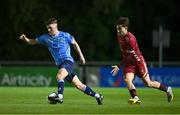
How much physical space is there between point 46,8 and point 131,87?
29.4 m

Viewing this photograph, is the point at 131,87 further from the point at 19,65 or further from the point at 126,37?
the point at 19,65

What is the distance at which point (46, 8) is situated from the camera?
1934 inches

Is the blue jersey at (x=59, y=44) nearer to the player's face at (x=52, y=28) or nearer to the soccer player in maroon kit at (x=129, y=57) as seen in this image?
the player's face at (x=52, y=28)

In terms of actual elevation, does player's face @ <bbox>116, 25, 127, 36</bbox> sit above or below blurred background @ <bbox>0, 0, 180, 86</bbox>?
above

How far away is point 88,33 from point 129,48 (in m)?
34.8

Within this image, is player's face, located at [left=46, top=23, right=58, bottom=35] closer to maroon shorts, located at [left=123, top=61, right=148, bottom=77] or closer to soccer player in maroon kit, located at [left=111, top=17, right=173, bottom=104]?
soccer player in maroon kit, located at [left=111, top=17, right=173, bottom=104]

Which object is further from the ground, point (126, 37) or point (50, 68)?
point (126, 37)

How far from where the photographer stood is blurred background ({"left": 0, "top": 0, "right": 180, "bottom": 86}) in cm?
4188

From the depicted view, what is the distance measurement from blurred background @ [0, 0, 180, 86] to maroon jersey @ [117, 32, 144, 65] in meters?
20.9

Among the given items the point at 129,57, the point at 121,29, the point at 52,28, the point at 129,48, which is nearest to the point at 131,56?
the point at 129,57

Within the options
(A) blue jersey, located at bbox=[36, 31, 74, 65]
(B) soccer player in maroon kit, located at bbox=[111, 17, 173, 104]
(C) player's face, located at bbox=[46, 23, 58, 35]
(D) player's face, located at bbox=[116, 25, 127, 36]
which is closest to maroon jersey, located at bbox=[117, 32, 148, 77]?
(B) soccer player in maroon kit, located at bbox=[111, 17, 173, 104]

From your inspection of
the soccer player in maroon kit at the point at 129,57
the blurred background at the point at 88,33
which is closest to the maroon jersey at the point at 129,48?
the soccer player in maroon kit at the point at 129,57

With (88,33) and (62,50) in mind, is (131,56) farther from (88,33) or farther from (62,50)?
(88,33)

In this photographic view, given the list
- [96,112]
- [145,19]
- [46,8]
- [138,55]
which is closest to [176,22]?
[145,19]
